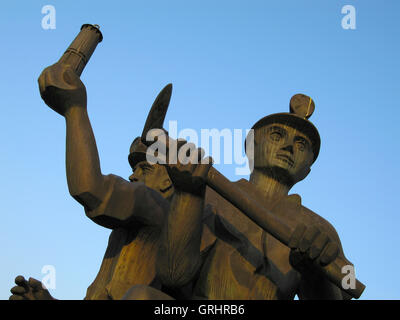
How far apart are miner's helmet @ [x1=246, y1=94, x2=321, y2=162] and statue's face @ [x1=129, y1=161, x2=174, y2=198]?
1006mm

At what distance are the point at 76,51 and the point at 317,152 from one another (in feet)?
8.12

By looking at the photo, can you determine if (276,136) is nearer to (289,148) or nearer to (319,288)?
(289,148)

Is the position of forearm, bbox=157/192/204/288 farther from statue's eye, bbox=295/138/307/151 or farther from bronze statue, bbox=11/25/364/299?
statue's eye, bbox=295/138/307/151

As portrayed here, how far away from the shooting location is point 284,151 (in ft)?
18.2

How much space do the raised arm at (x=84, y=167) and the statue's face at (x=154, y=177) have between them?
79 cm

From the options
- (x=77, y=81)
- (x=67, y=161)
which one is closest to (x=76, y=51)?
(x=77, y=81)

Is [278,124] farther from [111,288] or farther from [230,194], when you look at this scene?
[111,288]

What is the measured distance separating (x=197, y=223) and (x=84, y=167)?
96 centimetres

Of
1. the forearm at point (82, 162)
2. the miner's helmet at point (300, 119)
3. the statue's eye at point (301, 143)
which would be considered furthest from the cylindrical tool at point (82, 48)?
the statue's eye at point (301, 143)

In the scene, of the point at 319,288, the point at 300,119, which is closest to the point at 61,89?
the point at 300,119

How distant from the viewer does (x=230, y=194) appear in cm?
437

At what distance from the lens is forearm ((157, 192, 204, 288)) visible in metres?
4.36

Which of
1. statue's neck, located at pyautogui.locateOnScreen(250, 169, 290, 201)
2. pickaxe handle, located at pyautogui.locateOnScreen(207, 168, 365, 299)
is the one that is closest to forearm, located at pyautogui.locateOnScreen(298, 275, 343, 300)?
pickaxe handle, located at pyautogui.locateOnScreen(207, 168, 365, 299)

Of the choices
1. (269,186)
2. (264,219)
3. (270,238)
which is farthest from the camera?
(269,186)
